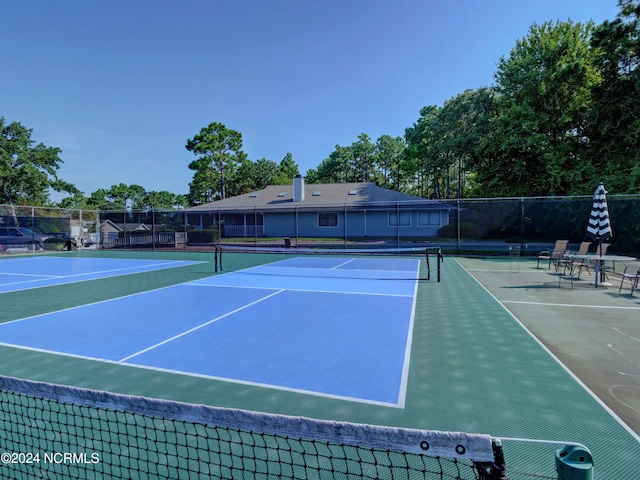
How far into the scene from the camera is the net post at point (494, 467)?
44.5 inches

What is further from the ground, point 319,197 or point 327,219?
point 319,197

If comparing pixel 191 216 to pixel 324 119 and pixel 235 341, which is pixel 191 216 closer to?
pixel 324 119

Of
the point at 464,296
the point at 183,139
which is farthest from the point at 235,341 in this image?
the point at 183,139

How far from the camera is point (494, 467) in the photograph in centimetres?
115

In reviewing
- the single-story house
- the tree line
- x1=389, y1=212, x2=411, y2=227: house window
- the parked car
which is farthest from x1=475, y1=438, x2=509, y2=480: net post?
the parked car

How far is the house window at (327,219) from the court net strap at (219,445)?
25970mm

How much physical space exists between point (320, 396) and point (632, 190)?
20822mm

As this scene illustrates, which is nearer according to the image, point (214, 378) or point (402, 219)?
point (214, 378)

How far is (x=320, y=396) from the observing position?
3.50 m

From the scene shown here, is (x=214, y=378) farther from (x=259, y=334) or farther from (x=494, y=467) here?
(x=494, y=467)

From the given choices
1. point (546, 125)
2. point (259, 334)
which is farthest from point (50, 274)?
point (546, 125)

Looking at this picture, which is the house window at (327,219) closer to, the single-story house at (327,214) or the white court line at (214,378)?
the single-story house at (327,214)

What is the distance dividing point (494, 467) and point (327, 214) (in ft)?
92.8

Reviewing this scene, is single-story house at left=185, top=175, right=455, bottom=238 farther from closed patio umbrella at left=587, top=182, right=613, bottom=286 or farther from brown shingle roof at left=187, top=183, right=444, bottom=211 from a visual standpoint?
closed patio umbrella at left=587, top=182, right=613, bottom=286
